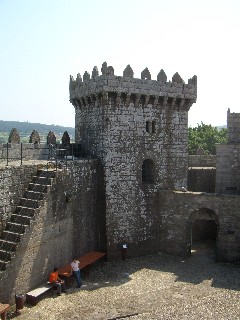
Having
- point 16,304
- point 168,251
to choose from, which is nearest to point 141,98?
point 168,251

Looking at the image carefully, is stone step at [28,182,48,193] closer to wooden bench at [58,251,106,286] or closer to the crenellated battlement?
wooden bench at [58,251,106,286]

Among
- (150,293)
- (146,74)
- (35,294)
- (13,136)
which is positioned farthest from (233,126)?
(35,294)

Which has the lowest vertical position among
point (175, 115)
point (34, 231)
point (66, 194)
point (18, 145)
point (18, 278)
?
point (18, 278)

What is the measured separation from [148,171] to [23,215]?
7.92 m

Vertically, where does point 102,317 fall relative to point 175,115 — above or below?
below

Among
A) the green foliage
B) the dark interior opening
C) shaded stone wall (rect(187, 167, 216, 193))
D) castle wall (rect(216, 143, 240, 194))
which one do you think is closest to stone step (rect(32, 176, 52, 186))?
castle wall (rect(216, 143, 240, 194))

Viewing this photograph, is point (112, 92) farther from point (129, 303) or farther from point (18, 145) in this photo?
point (129, 303)

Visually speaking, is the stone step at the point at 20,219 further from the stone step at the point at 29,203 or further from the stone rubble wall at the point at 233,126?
the stone rubble wall at the point at 233,126

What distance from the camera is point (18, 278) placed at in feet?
43.7

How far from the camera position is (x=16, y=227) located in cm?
1373

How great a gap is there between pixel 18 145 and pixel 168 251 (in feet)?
31.4

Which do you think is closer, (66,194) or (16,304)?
(16,304)

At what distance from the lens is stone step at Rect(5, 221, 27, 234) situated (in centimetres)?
1351

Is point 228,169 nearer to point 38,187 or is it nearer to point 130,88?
point 130,88
